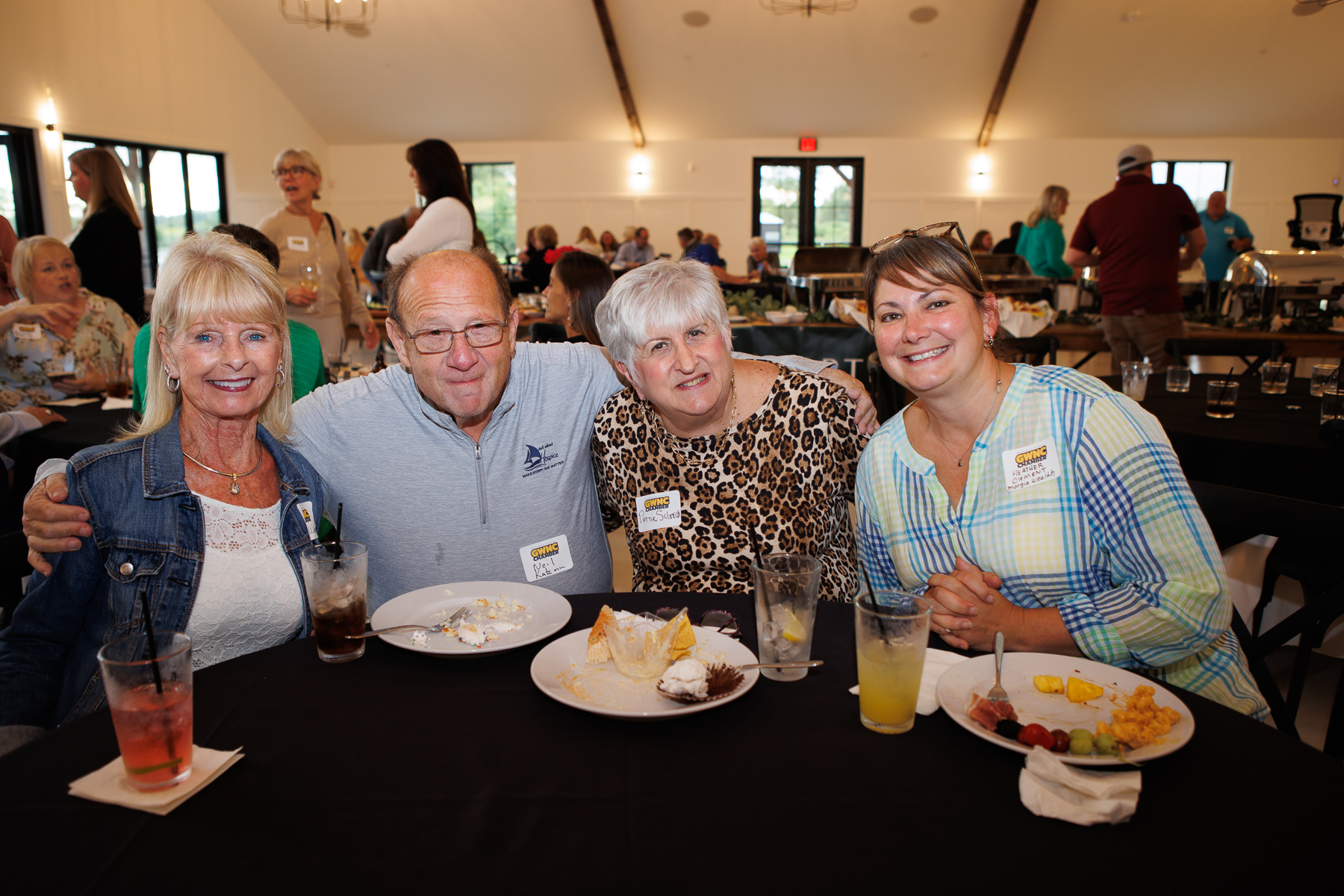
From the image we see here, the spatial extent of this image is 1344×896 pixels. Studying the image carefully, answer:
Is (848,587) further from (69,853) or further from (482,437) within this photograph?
(69,853)

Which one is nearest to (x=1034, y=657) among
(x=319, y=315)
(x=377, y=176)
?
(x=319, y=315)

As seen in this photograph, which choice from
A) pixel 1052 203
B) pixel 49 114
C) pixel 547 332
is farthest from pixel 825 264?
pixel 49 114

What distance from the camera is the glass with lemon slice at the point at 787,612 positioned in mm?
1230

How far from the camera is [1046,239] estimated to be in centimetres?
856

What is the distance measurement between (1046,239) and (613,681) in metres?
8.69

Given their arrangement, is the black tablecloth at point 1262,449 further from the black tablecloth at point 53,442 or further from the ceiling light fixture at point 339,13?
the ceiling light fixture at point 339,13

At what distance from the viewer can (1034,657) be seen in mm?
1248

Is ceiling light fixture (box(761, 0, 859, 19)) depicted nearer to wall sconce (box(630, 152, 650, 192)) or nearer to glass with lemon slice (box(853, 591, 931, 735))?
wall sconce (box(630, 152, 650, 192))

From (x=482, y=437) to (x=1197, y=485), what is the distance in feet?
5.38

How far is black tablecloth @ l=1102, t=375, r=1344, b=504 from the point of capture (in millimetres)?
2824

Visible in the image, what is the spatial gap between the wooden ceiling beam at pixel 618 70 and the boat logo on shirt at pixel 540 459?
39.2 ft

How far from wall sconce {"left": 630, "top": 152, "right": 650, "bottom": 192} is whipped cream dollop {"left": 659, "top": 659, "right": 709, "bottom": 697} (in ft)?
53.1

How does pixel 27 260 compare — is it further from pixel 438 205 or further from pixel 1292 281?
pixel 1292 281

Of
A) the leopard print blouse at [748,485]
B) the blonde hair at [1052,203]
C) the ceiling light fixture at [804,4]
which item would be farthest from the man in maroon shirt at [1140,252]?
the ceiling light fixture at [804,4]
